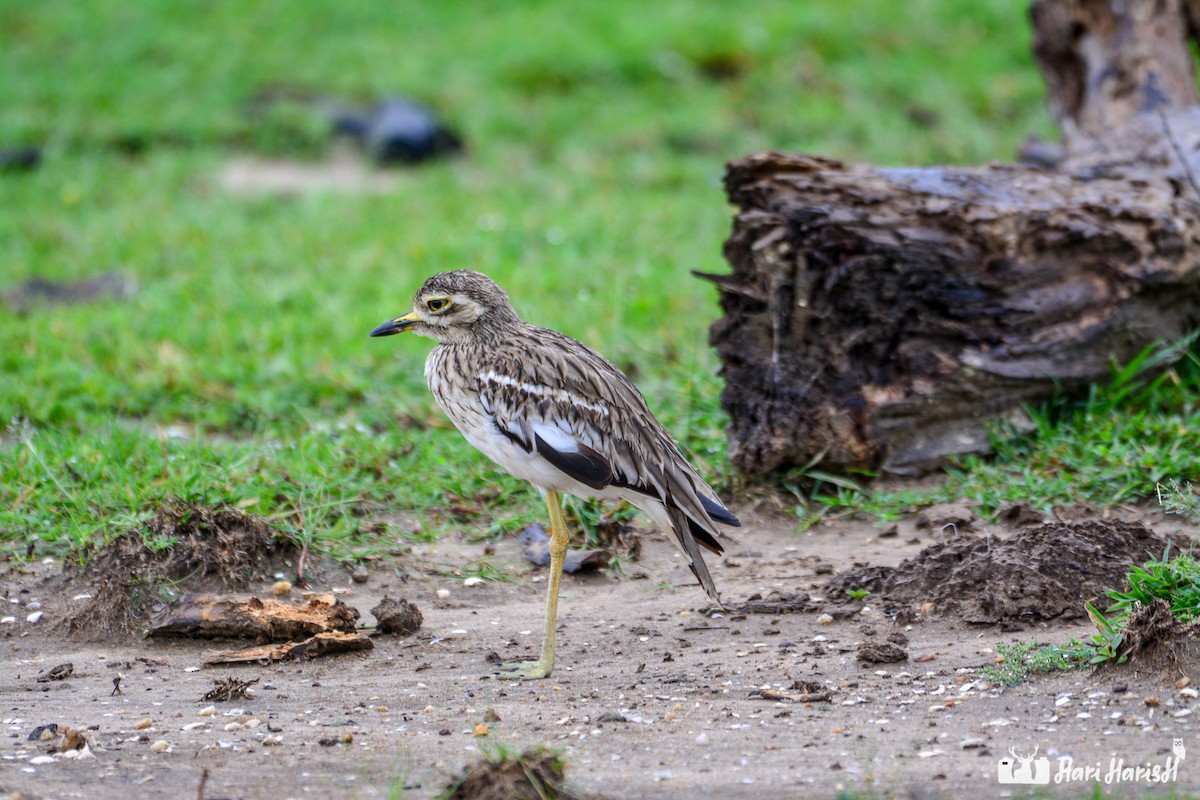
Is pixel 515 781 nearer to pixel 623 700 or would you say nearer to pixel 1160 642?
pixel 623 700

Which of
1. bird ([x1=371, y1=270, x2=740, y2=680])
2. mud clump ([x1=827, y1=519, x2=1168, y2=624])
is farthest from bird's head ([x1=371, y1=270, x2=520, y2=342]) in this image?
mud clump ([x1=827, y1=519, x2=1168, y2=624])

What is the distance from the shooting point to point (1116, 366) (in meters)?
6.20

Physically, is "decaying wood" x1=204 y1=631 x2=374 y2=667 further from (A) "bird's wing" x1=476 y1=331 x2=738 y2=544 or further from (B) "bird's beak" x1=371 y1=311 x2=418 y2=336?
(B) "bird's beak" x1=371 y1=311 x2=418 y2=336

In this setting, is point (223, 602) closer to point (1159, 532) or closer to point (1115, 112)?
point (1159, 532)

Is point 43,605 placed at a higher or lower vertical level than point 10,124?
lower

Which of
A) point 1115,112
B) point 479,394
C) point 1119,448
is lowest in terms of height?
point 1119,448

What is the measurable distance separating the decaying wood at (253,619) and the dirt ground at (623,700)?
3.6 inches

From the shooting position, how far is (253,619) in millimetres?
4895

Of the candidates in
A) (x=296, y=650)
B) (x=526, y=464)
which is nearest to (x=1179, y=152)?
(x=526, y=464)

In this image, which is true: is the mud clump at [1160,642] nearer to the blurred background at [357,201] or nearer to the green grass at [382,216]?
the green grass at [382,216]

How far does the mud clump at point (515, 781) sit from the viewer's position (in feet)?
10.9

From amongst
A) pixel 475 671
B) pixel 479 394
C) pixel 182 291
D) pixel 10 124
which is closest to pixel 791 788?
pixel 475 671

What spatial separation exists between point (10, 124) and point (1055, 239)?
9448 mm

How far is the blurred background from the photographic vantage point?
6.35 metres
